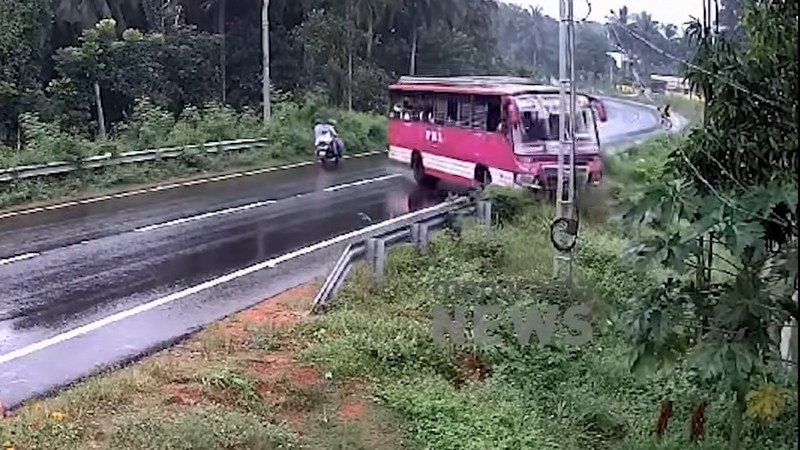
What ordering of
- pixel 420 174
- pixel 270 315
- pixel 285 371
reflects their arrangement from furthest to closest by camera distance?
1. pixel 420 174
2. pixel 270 315
3. pixel 285 371

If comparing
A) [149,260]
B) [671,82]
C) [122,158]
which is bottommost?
[149,260]

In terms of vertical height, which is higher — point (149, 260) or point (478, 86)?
point (478, 86)

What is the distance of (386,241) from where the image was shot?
38.9 feet

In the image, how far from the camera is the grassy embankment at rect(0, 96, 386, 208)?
20.7m

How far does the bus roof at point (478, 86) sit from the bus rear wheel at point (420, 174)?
5.20ft

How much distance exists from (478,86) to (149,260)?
842cm

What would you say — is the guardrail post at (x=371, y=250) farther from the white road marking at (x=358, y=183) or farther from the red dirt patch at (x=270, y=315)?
the white road marking at (x=358, y=183)

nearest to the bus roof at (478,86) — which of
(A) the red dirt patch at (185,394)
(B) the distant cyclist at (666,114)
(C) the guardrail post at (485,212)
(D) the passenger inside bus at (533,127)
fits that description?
(D) the passenger inside bus at (533,127)

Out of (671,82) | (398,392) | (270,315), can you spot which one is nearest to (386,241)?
(270,315)

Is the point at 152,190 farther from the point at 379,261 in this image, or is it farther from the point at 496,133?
the point at 379,261

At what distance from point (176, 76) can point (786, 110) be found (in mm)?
32210

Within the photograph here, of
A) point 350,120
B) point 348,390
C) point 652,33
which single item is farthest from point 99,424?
point 350,120

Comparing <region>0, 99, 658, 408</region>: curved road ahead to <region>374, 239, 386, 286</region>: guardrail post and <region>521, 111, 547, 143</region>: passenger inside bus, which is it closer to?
<region>374, 239, 386, 286</region>: guardrail post

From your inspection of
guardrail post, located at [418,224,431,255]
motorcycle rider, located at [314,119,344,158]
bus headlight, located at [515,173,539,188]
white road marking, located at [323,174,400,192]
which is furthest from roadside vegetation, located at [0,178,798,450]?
motorcycle rider, located at [314,119,344,158]
